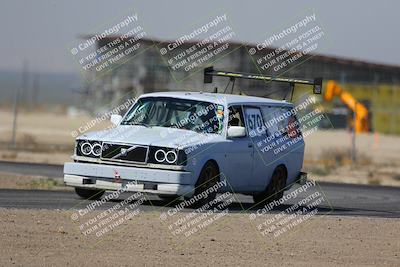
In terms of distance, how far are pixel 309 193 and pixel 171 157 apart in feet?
27.7

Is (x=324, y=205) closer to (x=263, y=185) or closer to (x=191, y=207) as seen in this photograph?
(x=263, y=185)

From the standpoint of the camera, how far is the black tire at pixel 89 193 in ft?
63.0

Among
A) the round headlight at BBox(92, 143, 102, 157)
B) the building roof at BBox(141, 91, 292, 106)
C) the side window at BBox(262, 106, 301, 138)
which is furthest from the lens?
the side window at BBox(262, 106, 301, 138)

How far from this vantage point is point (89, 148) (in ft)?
60.9

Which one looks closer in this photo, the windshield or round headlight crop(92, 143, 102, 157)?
round headlight crop(92, 143, 102, 157)

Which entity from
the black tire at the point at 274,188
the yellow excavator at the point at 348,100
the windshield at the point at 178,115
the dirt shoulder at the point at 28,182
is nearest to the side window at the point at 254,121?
the windshield at the point at 178,115

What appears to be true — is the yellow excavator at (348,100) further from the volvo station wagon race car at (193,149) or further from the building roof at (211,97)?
the building roof at (211,97)

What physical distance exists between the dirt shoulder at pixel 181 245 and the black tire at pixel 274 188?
12.5 feet

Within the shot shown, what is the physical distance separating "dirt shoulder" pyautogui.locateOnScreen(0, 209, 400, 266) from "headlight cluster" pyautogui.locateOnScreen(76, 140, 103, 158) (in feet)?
6.63

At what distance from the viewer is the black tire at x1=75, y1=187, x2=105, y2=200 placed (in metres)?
19.2

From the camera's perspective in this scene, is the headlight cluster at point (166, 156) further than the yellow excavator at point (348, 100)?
No

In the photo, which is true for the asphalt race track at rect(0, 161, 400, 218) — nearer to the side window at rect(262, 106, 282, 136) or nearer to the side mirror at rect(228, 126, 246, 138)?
the side mirror at rect(228, 126, 246, 138)

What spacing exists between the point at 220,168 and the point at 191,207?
92 cm

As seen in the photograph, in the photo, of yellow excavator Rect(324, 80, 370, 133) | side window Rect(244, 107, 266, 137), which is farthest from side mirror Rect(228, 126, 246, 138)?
yellow excavator Rect(324, 80, 370, 133)
